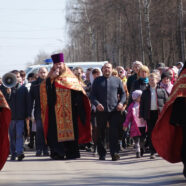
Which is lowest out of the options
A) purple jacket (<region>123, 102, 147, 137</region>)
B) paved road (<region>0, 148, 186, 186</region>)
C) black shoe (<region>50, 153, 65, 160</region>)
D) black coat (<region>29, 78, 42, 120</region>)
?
black shoe (<region>50, 153, 65, 160</region>)

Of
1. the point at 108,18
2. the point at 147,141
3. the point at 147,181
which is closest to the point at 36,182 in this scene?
the point at 147,181

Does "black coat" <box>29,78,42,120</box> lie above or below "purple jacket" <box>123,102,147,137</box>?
above

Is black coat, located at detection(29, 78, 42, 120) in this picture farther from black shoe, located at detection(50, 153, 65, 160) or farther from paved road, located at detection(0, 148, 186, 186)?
black shoe, located at detection(50, 153, 65, 160)

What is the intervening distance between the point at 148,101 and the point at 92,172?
8.83ft

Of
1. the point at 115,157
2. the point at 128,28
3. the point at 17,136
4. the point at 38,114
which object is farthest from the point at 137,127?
the point at 128,28

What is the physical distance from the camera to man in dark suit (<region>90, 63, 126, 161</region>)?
46.1 feet

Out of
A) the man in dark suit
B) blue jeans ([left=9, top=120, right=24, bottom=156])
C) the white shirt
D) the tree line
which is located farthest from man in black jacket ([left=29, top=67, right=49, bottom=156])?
the tree line

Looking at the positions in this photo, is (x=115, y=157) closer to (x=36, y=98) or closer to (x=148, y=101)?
(x=148, y=101)

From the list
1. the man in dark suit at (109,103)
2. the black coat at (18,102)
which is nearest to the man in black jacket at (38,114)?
the black coat at (18,102)

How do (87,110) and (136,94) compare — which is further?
(136,94)

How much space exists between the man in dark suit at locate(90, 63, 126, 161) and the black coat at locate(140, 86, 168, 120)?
40 centimetres

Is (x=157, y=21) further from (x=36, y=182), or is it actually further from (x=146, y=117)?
(x=36, y=182)

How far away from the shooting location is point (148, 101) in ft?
45.8

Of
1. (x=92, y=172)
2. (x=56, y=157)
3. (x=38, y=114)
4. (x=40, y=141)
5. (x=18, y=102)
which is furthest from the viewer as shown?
(x=38, y=114)
